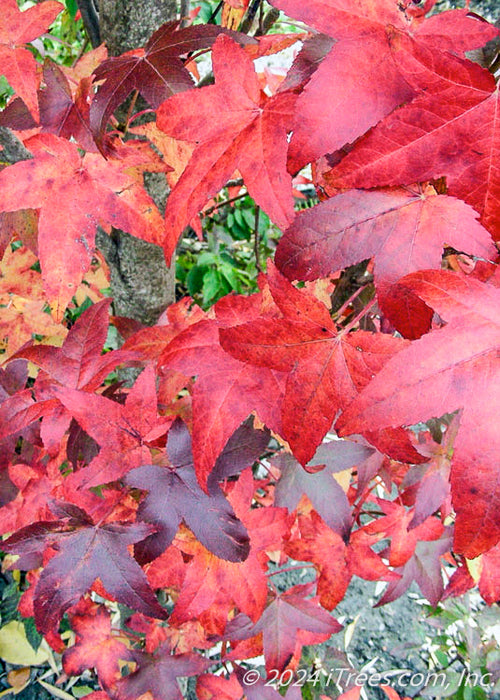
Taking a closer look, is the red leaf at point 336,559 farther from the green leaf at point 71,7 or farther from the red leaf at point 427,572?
the green leaf at point 71,7

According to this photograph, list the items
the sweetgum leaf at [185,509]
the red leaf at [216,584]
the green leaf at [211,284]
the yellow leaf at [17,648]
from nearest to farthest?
the sweetgum leaf at [185,509], the red leaf at [216,584], the yellow leaf at [17,648], the green leaf at [211,284]

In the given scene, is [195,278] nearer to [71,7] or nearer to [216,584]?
[71,7]

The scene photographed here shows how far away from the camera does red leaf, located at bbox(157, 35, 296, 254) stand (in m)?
0.51

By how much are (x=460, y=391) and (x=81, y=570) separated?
480mm

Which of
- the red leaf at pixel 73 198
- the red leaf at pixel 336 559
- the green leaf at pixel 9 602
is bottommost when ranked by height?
the green leaf at pixel 9 602

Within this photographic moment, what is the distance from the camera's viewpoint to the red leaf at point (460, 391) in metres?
0.39

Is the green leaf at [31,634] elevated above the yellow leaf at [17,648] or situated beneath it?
elevated above

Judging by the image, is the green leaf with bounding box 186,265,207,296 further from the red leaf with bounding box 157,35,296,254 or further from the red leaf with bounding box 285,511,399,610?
the red leaf with bounding box 157,35,296,254

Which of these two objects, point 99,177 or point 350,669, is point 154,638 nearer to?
point 350,669

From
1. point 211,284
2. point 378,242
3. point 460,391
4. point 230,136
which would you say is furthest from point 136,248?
point 211,284

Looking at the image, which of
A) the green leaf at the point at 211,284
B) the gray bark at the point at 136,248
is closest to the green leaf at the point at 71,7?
the gray bark at the point at 136,248

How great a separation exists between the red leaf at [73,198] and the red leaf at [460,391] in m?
0.36

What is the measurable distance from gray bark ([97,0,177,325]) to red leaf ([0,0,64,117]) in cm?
23

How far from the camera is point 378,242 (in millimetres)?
464
